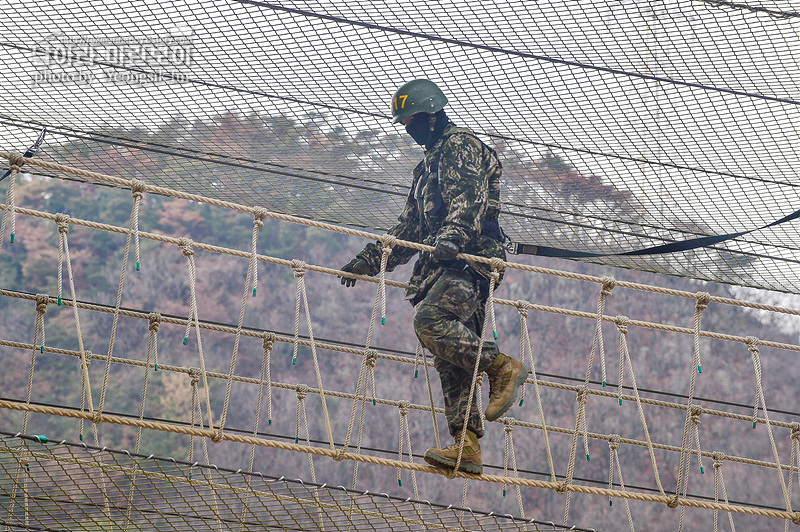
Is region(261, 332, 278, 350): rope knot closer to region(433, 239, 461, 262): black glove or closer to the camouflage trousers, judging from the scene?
the camouflage trousers

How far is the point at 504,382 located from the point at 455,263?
1.31 feet

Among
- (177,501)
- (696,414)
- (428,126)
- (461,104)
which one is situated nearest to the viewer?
(177,501)

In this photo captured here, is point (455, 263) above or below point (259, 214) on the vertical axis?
below

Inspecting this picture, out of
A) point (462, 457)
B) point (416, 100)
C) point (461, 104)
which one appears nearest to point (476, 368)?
point (462, 457)

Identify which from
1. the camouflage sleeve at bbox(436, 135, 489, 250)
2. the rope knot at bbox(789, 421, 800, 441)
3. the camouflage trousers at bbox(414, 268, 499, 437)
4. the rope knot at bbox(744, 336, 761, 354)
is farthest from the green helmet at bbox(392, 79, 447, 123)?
the rope knot at bbox(789, 421, 800, 441)

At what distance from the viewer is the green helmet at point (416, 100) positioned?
2.79 m

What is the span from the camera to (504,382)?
263cm

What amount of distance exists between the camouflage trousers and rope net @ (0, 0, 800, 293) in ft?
3.39

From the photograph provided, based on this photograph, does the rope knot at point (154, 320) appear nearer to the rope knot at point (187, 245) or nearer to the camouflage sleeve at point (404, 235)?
the rope knot at point (187, 245)

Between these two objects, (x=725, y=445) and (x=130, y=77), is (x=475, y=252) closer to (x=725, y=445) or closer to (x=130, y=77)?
(x=130, y=77)

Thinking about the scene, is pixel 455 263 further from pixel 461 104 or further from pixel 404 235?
pixel 461 104

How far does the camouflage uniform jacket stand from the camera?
2.60m

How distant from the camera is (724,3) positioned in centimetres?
298

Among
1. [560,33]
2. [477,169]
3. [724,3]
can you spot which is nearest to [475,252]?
[477,169]
